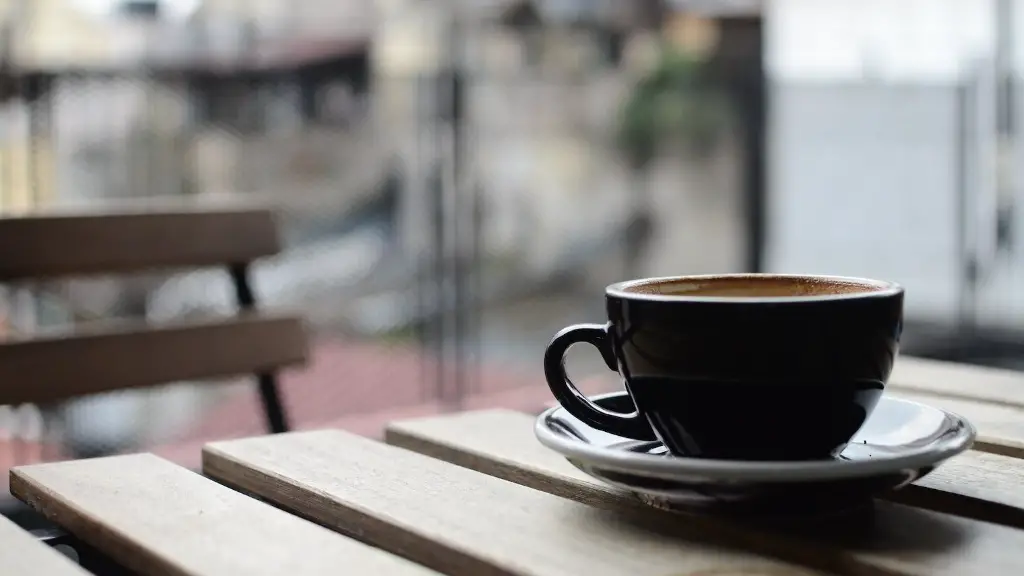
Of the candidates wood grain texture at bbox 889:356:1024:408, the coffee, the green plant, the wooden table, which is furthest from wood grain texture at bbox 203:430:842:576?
the green plant

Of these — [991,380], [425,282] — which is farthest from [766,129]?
[991,380]

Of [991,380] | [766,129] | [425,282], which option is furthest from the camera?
[766,129]

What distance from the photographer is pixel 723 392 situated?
0.52 metres

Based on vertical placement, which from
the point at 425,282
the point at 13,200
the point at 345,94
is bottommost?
the point at 425,282

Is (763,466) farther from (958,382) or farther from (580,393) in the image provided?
(958,382)

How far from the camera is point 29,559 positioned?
51 cm

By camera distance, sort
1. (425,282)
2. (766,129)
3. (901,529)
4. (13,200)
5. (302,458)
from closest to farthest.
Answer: (901,529), (302,458), (13,200), (425,282), (766,129)

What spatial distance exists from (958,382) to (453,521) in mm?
524

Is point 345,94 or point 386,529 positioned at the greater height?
point 345,94

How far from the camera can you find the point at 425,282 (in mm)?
2924

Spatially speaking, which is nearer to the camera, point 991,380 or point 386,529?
point 386,529

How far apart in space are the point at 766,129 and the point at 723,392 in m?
3.27

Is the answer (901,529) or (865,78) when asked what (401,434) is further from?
(865,78)

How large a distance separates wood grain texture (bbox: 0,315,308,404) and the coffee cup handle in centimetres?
70
